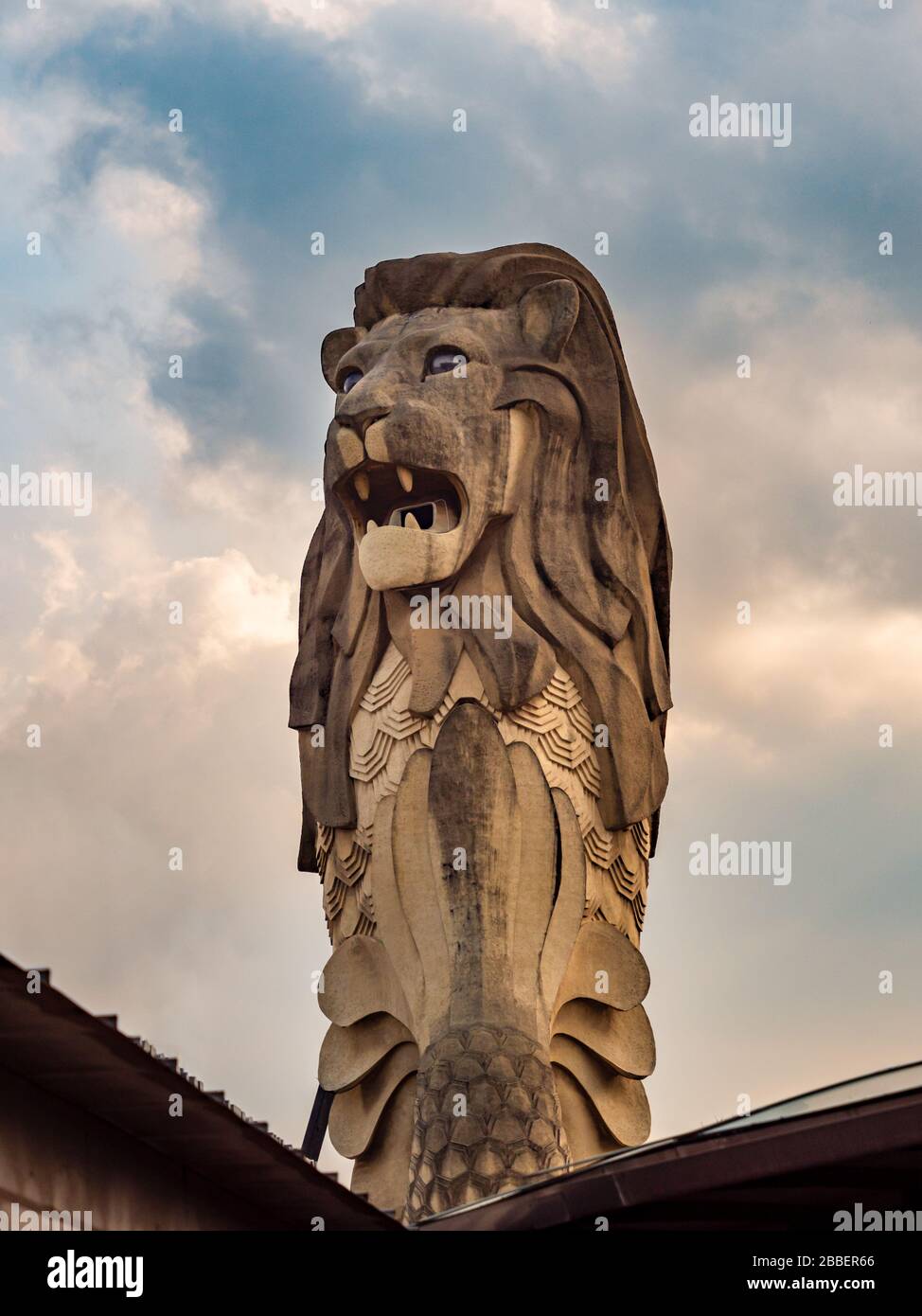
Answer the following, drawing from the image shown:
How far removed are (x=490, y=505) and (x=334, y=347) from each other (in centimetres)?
281

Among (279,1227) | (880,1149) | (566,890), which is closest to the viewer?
(880,1149)

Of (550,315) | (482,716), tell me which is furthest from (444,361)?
(482,716)

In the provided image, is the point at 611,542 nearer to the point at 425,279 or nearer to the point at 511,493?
the point at 511,493

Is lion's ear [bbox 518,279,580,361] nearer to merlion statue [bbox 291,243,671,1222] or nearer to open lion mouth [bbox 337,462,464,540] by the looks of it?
merlion statue [bbox 291,243,671,1222]

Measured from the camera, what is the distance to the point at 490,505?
59.6ft

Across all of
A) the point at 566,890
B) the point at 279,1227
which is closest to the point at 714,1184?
the point at 279,1227

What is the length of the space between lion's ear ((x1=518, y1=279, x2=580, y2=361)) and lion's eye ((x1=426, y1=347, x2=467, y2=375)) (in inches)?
28.6

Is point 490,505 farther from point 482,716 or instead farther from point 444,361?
point 482,716

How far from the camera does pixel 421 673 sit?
17.9 m

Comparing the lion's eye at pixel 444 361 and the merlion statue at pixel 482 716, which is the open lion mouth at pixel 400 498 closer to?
the merlion statue at pixel 482 716

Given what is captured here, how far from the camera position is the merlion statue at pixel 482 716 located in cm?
1744

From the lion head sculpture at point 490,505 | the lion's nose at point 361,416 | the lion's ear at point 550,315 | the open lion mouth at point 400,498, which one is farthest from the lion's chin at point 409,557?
the lion's ear at point 550,315

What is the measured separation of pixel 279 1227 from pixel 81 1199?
1.57 metres

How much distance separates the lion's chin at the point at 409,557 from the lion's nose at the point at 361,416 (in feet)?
2.90
